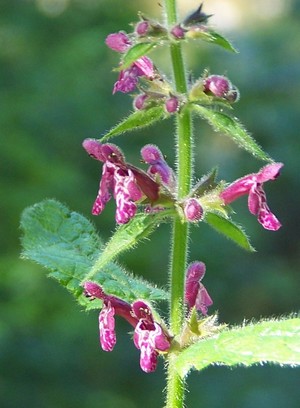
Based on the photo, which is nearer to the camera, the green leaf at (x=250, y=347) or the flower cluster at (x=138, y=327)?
the green leaf at (x=250, y=347)

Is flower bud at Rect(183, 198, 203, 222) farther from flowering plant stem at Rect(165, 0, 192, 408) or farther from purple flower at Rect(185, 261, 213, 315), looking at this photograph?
purple flower at Rect(185, 261, 213, 315)

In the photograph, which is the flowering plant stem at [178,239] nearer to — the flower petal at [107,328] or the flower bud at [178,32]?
the flower bud at [178,32]

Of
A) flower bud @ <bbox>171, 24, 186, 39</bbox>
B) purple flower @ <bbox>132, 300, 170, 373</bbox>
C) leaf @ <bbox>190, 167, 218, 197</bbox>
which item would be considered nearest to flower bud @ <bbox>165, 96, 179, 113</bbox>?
flower bud @ <bbox>171, 24, 186, 39</bbox>

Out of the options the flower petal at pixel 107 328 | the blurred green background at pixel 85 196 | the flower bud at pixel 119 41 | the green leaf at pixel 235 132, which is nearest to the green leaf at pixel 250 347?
the flower petal at pixel 107 328

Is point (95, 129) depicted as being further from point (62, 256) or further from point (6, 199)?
point (62, 256)

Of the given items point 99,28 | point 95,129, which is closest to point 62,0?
point 99,28

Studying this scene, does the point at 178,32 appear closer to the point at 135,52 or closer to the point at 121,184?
the point at 135,52
